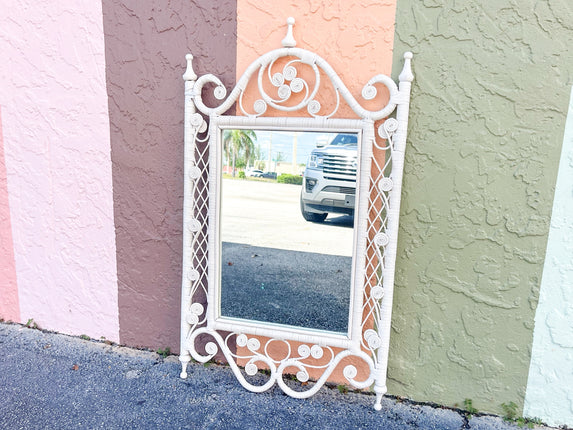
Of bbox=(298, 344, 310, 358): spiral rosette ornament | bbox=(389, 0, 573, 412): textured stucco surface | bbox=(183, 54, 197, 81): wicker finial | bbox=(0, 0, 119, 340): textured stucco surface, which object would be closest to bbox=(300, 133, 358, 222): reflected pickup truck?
bbox=(389, 0, 573, 412): textured stucco surface

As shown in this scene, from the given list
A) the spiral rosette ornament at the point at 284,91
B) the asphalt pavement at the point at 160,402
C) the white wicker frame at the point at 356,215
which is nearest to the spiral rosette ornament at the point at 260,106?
the white wicker frame at the point at 356,215

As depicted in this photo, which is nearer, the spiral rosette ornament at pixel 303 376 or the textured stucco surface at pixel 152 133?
the spiral rosette ornament at pixel 303 376

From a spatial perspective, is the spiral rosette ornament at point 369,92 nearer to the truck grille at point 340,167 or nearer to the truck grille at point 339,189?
the truck grille at point 340,167

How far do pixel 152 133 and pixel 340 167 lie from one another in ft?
4.29

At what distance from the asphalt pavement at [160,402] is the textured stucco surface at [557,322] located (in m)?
0.26

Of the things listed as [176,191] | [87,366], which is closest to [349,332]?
[176,191]

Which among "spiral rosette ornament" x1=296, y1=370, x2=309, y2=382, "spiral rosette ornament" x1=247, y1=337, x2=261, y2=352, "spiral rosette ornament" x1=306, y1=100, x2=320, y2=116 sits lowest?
"spiral rosette ornament" x1=296, y1=370, x2=309, y2=382

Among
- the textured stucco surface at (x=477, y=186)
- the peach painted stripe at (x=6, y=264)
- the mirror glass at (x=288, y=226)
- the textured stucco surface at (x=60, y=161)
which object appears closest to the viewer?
the textured stucco surface at (x=477, y=186)

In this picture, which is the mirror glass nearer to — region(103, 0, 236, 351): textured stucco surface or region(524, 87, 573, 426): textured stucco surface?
region(103, 0, 236, 351): textured stucco surface

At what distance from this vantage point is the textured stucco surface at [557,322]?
6.10 ft

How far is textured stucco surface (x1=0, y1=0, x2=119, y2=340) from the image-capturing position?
8.00 feet

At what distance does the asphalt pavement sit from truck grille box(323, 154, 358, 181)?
4.53 feet

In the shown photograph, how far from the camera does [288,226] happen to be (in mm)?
2197

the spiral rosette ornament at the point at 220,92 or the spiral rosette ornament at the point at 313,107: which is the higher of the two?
the spiral rosette ornament at the point at 220,92
